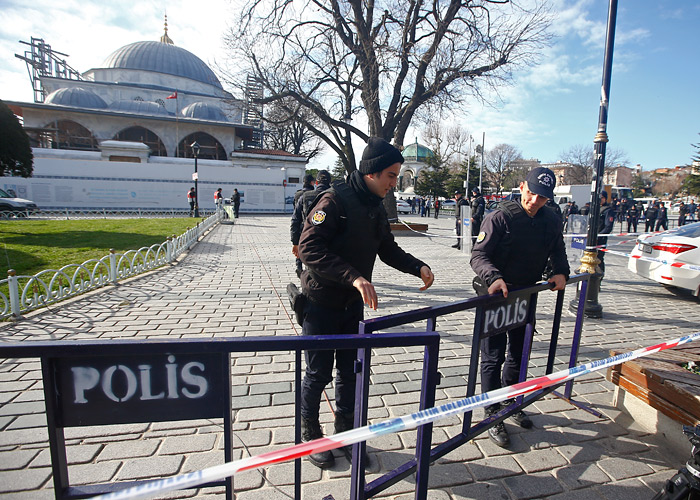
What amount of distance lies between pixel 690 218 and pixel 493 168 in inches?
1398

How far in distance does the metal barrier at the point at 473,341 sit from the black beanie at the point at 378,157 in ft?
3.06

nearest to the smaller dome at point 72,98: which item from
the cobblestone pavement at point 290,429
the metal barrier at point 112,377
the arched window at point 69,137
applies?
the arched window at point 69,137

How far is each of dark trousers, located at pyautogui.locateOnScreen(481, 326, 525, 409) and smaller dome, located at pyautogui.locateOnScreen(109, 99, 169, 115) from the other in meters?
49.7

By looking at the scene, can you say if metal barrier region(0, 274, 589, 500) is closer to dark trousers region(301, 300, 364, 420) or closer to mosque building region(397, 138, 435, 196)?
dark trousers region(301, 300, 364, 420)

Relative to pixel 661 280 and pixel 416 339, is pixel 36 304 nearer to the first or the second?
pixel 416 339

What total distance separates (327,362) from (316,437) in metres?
0.56

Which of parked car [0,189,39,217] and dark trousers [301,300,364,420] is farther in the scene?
parked car [0,189,39,217]

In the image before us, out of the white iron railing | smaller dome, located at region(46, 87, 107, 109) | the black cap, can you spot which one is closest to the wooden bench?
the black cap

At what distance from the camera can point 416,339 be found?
1.78 meters

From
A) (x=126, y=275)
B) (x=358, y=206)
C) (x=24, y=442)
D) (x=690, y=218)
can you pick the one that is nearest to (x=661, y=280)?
(x=358, y=206)

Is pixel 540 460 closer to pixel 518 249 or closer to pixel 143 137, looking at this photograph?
pixel 518 249

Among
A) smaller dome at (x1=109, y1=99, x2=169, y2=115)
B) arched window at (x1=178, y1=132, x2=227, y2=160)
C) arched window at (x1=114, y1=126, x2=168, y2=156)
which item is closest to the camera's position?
arched window at (x1=114, y1=126, x2=168, y2=156)

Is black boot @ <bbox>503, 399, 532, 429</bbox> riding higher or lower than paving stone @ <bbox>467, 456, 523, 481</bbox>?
higher

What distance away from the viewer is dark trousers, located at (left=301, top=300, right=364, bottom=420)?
2459 millimetres
